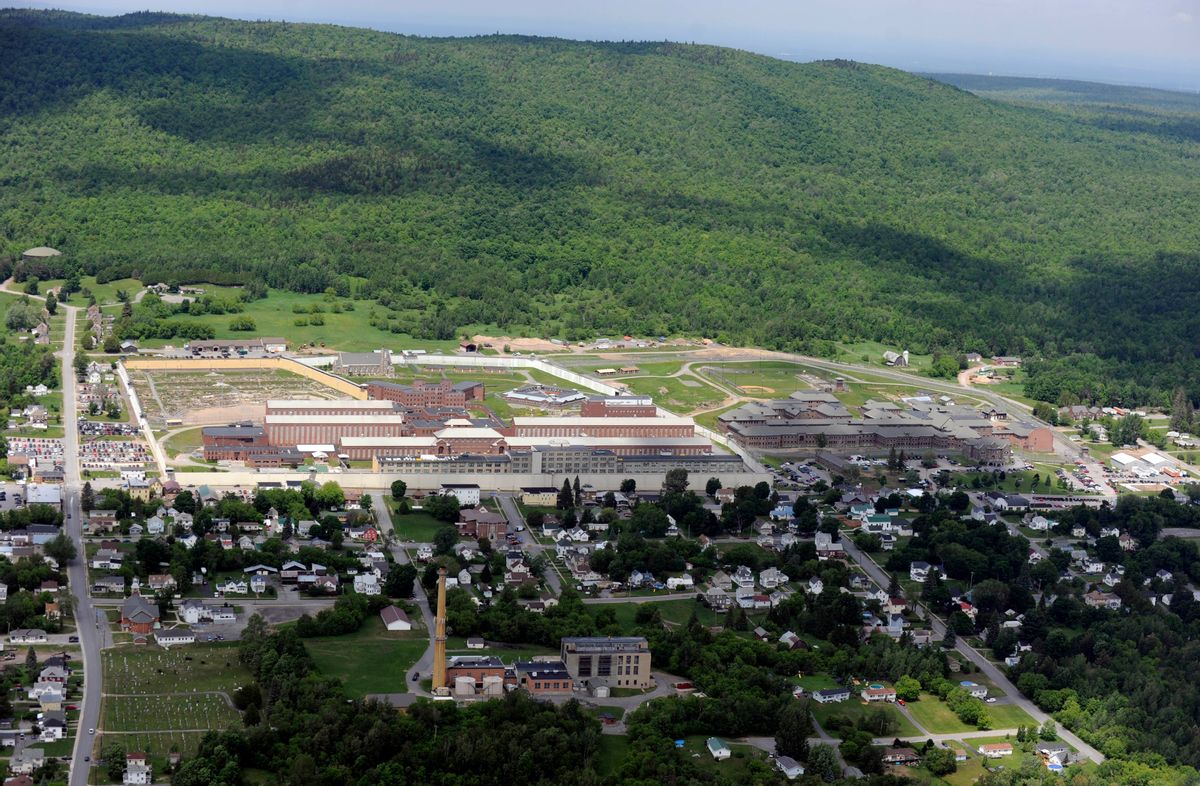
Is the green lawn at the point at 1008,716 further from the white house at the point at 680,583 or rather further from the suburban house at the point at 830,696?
the white house at the point at 680,583

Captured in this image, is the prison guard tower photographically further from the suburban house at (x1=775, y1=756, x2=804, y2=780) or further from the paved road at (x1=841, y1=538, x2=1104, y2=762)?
the paved road at (x1=841, y1=538, x2=1104, y2=762)

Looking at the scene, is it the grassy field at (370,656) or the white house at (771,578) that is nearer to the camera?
the grassy field at (370,656)

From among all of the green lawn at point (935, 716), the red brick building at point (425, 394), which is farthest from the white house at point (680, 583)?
the red brick building at point (425, 394)

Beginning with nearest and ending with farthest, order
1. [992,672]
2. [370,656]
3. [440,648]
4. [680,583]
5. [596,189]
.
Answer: [440,648], [370,656], [992,672], [680,583], [596,189]

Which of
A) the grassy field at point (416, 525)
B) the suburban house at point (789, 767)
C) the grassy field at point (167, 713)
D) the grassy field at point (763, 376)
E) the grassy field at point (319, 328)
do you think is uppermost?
the grassy field at point (167, 713)

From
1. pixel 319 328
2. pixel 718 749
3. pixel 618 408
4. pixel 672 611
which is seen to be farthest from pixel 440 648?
pixel 319 328

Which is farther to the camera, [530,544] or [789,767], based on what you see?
[530,544]

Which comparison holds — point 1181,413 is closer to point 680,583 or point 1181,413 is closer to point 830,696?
point 680,583
